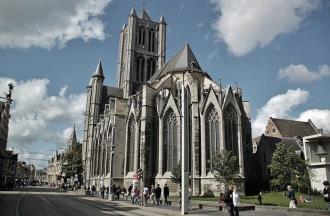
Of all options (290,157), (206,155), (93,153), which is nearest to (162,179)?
(206,155)

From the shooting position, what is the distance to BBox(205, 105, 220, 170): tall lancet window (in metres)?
34.3

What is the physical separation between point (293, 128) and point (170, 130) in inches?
1424

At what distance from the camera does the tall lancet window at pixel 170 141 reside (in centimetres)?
3734

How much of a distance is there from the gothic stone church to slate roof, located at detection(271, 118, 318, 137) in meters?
24.4

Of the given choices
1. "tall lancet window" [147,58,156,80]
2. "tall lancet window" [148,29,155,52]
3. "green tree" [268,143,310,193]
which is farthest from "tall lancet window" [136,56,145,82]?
"green tree" [268,143,310,193]

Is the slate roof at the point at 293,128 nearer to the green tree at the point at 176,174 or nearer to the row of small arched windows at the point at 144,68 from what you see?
the row of small arched windows at the point at 144,68

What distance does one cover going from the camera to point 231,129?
35156mm

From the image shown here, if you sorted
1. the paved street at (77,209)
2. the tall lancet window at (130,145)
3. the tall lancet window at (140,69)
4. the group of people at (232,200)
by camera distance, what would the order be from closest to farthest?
the group of people at (232,200), the paved street at (77,209), the tall lancet window at (130,145), the tall lancet window at (140,69)

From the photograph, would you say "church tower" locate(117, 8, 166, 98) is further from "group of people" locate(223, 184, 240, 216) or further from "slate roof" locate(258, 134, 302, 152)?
"group of people" locate(223, 184, 240, 216)

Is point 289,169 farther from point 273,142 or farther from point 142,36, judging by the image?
point 142,36

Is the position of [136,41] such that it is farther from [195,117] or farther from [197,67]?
[195,117]

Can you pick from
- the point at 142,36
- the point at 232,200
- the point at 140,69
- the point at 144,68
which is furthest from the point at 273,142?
the point at 232,200

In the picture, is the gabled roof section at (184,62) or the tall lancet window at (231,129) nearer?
the tall lancet window at (231,129)

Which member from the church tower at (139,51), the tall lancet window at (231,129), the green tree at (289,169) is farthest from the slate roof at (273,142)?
the church tower at (139,51)
